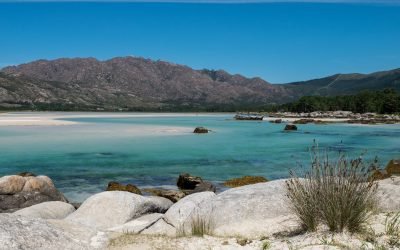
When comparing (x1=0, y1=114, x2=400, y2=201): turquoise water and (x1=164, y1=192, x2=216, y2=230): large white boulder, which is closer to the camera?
(x1=164, y1=192, x2=216, y2=230): large white boulder

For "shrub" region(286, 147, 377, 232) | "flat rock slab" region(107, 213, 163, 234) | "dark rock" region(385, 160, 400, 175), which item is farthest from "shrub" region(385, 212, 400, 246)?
A: "dark rock" region(385, 160, 400, 175)

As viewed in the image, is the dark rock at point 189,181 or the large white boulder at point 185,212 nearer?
the large white boulder at point 185,212

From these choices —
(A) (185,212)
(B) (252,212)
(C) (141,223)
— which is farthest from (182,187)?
(B) (252,212)

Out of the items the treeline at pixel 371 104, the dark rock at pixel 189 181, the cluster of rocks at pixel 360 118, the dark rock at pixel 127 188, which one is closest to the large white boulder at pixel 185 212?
the dark rock at pixel 127 188

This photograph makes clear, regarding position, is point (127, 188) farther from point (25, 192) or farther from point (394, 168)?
point (394, 168)

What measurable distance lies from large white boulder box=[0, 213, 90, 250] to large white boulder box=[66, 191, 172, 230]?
4062mm

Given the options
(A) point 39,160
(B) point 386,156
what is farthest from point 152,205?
(B) point 386,156

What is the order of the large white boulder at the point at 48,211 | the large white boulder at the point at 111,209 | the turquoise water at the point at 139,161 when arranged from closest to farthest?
1. the large white boulder at the point at 111,209
2. the large white boulder at the point at 48,211
3. the turquoise water at the point at 139,161

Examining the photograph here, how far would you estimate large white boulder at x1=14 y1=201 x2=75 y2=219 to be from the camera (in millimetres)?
14078

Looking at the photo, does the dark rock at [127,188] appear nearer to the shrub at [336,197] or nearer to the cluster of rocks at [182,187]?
the cluster of rocks at [182,187]

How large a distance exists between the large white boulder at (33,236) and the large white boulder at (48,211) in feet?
19.2

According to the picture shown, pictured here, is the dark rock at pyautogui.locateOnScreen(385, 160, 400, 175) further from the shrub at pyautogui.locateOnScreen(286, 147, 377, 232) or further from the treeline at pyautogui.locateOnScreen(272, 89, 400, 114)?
the treeline at pyautogui.locateOnScreen(272, 89, 400, 114)

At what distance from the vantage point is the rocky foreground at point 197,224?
7.96 m

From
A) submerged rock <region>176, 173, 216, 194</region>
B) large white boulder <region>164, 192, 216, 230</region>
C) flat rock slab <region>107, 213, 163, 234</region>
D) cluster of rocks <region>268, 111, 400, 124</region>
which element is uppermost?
large white boulder <region>164, 192, 216, 230</region>
